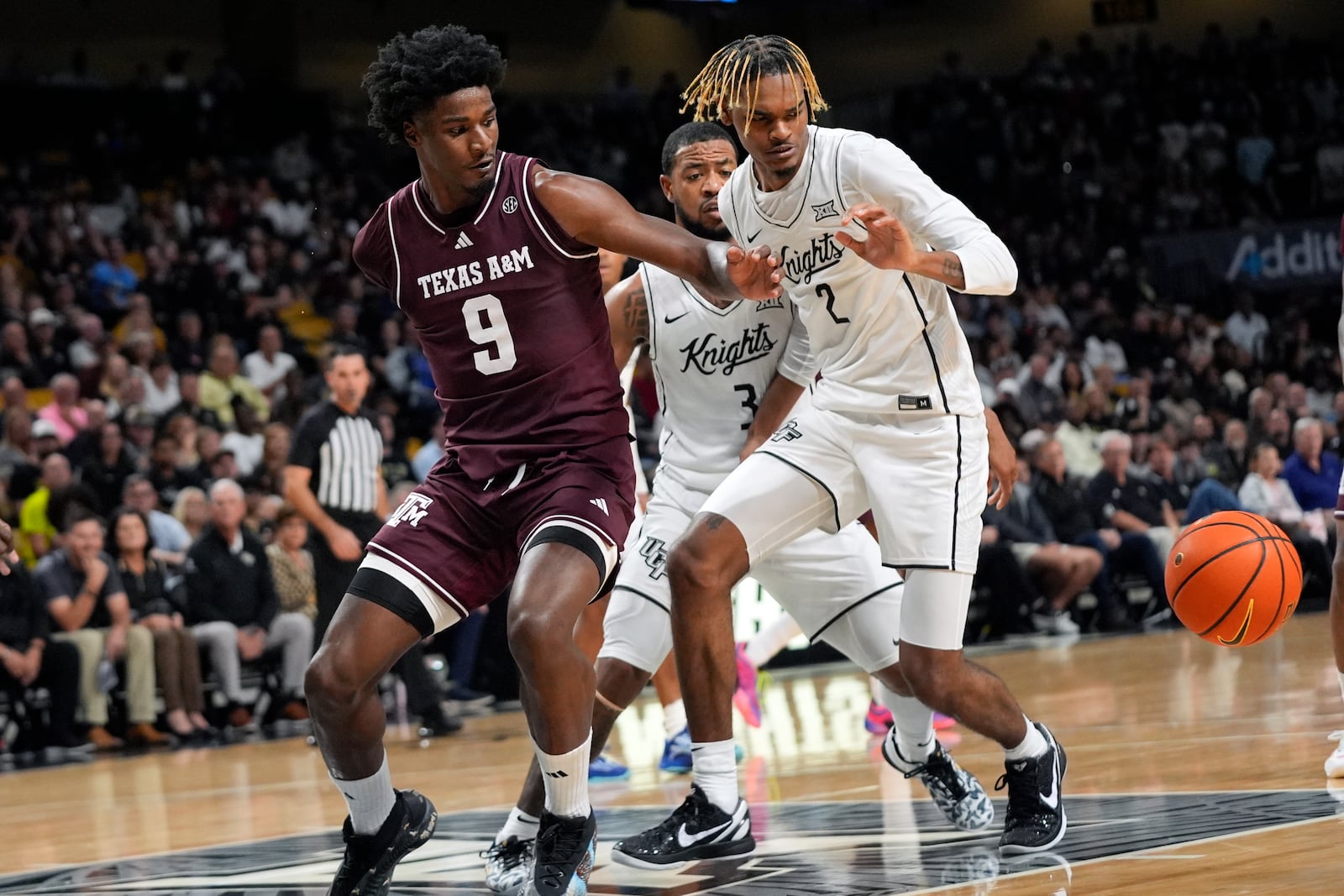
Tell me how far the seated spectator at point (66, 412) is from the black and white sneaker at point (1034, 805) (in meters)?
8.88

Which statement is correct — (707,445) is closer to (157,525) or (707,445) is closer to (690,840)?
(690,840)

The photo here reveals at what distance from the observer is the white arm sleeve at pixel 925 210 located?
4.32 m

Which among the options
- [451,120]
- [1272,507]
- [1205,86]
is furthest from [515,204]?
[1205,86]

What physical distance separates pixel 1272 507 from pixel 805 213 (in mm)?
9996

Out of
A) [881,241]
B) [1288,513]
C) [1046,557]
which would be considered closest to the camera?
→ [881,241]

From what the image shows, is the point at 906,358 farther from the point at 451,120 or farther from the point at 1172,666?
the point at 1172,666

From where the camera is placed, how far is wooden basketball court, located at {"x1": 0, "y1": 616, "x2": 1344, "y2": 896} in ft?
13.7

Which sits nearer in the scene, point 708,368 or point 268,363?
point 708,368

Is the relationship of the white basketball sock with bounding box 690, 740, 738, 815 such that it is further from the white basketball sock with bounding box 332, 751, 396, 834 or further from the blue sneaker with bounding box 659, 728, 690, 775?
the blue sneaker with bounding box 659, 728, 690, 775

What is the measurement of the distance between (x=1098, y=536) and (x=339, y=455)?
6.51 m

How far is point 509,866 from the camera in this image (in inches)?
175

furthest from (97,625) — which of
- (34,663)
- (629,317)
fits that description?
(629,317)

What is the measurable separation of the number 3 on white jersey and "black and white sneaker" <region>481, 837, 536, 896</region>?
1313mm

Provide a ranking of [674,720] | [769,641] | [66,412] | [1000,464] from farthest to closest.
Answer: [66,412], [769,641], [674,720], [1000,464]
